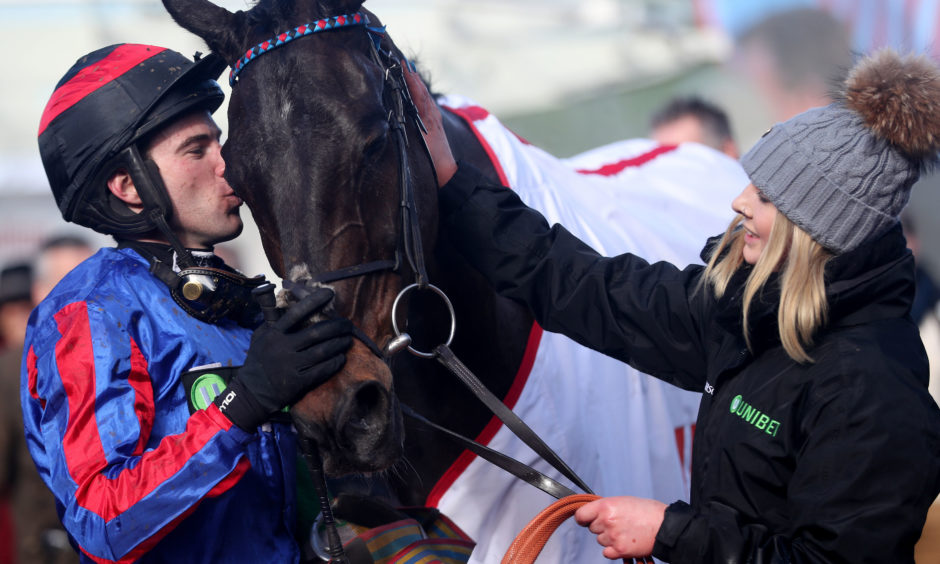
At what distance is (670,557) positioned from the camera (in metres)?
1.74

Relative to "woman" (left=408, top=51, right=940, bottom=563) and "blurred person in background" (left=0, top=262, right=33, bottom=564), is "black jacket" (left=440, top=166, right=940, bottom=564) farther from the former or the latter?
"blurred person in background" (left=0, top=262, right=33, bottom=564)

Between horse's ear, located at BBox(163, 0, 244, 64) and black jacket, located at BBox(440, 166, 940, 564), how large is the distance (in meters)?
1.28

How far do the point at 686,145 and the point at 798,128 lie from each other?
2.98 meters

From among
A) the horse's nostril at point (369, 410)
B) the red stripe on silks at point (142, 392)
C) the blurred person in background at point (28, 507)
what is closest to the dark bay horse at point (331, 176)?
the horse's nostril at point (369, 410)

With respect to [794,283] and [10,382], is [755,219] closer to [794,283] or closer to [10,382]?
[794,283]

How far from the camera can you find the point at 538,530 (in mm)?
1983

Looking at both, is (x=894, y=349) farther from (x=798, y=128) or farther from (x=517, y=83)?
(x=517, y=83)

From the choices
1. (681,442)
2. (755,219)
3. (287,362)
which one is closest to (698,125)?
(681,442)

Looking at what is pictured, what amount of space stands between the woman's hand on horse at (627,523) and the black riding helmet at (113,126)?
4.06 feet

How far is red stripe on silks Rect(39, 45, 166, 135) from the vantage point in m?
2.20

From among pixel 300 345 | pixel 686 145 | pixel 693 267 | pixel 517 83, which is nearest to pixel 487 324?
pixel 693 267

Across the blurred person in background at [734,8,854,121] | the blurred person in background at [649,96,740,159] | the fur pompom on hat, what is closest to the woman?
the fur pompom on hat

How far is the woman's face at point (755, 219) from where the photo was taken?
188 cm

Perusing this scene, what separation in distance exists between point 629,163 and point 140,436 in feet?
9.67
